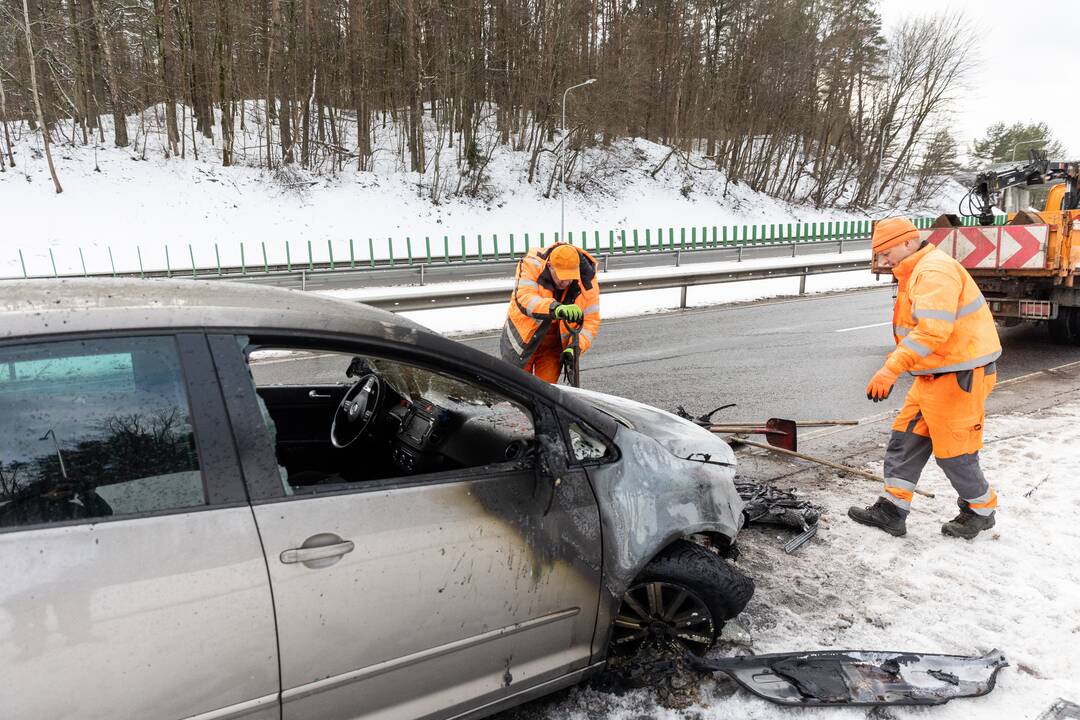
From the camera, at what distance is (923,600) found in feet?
10.6

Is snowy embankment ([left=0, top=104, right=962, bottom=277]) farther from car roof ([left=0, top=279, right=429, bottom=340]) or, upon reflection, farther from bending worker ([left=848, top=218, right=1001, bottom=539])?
car roof ([left=0, top=279, right=429, bottom=340])

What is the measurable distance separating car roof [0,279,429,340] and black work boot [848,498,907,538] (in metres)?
3.10

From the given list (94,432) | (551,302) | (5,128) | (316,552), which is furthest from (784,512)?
(5,128)

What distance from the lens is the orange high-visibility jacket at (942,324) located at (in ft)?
11.6

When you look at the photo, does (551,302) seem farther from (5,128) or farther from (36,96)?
(5,128)

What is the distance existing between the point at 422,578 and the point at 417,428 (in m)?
0.75

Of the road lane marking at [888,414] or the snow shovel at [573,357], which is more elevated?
the snow shovel at [573,357]

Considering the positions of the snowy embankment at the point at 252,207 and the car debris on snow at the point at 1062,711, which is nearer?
the car debris on snow at the point at 1062,711

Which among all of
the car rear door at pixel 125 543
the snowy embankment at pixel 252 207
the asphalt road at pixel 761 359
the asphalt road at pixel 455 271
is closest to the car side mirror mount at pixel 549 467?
the car rear door at pixel 125 543

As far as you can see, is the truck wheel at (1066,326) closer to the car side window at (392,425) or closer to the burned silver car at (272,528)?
the burned silver car at (272,528)

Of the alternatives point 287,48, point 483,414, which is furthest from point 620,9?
point 483,414

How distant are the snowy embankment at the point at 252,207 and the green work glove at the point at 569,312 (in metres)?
22.3

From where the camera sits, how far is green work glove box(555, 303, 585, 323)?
15.5ft

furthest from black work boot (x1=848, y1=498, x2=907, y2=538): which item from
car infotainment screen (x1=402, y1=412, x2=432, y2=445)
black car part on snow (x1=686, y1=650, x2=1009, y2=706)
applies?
car infotainment screen (x1=402, y1=412, x2=432, y2=445)
